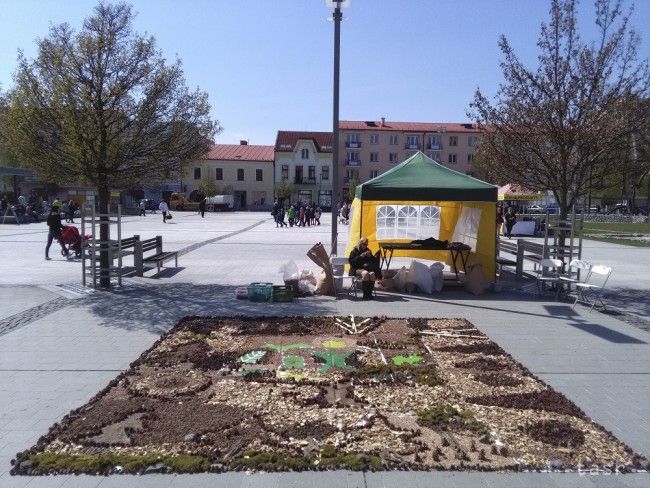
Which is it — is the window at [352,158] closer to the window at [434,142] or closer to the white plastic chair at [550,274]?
the window at [434,142]

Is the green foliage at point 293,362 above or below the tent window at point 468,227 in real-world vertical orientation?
below

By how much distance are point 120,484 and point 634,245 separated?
84.4 feet

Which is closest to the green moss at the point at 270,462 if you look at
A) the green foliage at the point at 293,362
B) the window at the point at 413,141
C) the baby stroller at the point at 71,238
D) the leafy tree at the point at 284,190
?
the green foliage at the point at 293,362

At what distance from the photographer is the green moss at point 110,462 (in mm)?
3941

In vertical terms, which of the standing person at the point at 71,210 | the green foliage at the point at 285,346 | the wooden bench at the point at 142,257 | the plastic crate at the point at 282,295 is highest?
the standing person at the point at 71,210

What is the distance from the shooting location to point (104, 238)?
11.5 m

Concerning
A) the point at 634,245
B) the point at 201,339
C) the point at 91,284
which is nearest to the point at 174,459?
the point at 201,339

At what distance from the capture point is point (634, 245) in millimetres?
24562

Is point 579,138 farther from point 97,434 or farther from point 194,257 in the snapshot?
point 194,257

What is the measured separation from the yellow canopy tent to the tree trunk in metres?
5.15

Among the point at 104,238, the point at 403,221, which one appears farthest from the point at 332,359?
the point at 403,221

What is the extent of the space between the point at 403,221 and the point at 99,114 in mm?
7785

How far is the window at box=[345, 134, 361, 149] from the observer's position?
79188 millimetres

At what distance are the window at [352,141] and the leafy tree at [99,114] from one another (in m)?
69.1
